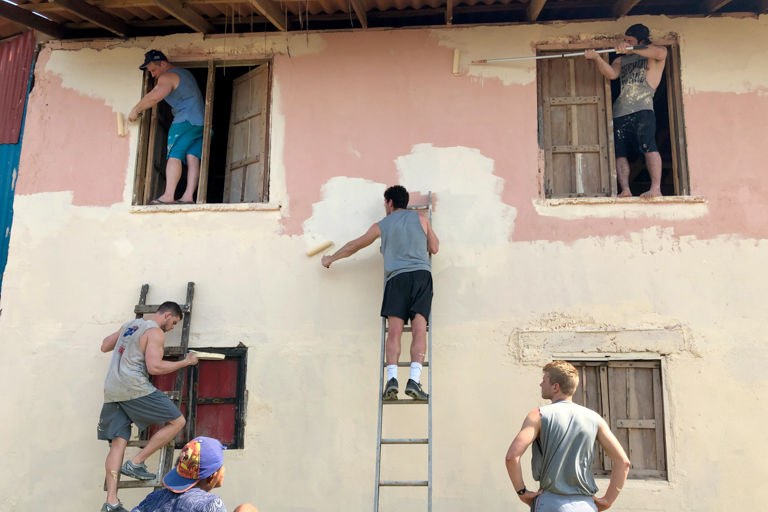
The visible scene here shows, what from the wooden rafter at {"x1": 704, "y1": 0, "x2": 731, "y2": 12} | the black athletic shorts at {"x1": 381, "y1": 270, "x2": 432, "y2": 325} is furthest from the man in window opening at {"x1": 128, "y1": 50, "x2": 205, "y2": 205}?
the wooden rafter at {"x1": 704, "y1": 0, "x2": 731, "y2": 12}

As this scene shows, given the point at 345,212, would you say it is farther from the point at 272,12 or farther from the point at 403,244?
the point at 272,12

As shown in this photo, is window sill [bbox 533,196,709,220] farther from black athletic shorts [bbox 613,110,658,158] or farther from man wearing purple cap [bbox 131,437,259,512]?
man wearing purple cap [bbox 131,437,259,512]

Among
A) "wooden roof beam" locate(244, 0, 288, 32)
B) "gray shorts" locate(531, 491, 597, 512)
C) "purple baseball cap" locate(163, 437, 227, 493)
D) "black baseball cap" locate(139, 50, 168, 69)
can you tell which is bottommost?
"gray shorts" locate(531, 491, 597, 512)

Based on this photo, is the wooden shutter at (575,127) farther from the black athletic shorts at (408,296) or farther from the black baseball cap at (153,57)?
the black baseball cap at (153,57)

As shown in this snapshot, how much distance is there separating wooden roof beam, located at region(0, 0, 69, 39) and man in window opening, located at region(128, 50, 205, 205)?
3.17 ft

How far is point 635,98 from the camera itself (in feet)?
18.9

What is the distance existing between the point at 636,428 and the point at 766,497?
3.29 feet

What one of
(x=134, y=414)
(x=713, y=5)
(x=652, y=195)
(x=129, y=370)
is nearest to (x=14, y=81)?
(x=129, y=370)

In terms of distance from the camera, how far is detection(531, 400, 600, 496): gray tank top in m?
3.50

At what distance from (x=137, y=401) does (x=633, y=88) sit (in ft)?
16.0

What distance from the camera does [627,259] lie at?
5336 millimetres

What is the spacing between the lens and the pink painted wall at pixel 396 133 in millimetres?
5438

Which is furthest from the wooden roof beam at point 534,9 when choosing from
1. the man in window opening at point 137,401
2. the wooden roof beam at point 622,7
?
the man in window opening at point 137,401

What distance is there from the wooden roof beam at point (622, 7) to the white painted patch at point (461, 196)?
1741mm
